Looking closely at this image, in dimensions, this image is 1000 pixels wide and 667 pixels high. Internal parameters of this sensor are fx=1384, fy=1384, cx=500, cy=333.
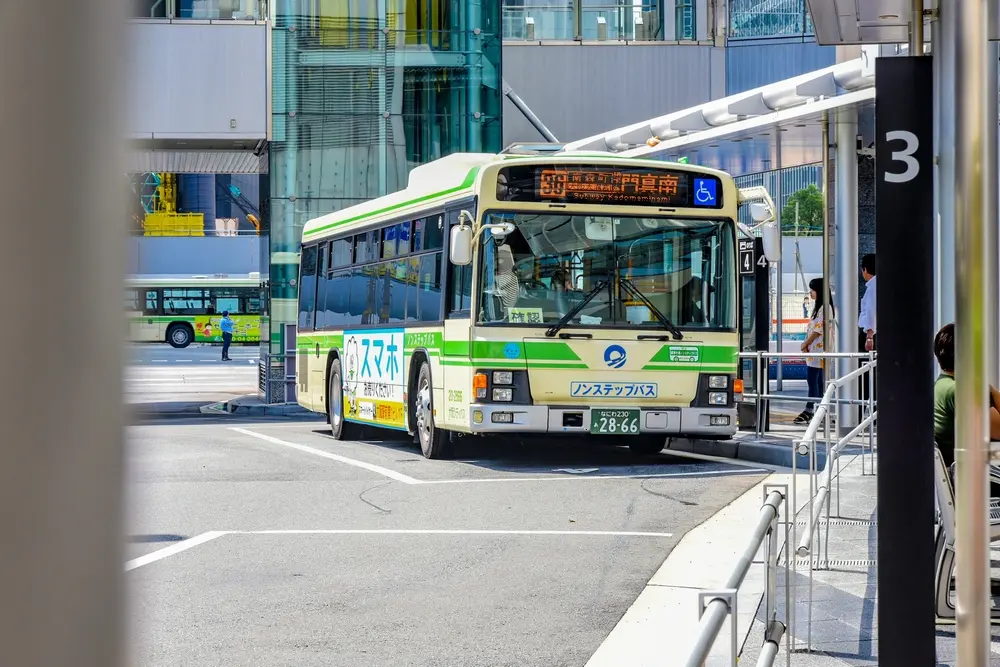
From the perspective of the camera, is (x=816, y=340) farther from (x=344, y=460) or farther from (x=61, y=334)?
(x=61, y=334)

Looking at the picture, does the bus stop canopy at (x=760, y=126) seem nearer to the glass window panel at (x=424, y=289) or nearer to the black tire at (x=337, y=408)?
the glass window panel at (x=424, y=289)

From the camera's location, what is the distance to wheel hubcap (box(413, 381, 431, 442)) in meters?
15.7

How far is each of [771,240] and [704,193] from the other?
1.09 meters

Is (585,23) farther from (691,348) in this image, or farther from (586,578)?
(586,578)

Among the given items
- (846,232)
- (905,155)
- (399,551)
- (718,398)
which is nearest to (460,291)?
(718,398)

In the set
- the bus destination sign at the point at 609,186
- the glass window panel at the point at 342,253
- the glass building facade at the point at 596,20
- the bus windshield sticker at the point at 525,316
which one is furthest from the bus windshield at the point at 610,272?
the glass building facade at the point at 596,20

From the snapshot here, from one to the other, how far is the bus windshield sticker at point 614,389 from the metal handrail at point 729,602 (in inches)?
359

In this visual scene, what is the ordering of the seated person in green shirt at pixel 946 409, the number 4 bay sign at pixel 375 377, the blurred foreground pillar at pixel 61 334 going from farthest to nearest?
the number 4 bay sign at pixel 375 377 < the seated person in green shirt at pixel 946 409 < the blurred foreground pillar at pixel 61 334

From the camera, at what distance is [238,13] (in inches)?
1099

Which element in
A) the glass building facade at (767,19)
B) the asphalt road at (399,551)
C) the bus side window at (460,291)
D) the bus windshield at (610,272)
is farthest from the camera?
the glass building facade at (767,19)

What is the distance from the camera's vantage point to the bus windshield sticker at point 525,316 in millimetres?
14312

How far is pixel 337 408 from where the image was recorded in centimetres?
1922

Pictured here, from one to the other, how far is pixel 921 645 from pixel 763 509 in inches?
38.5

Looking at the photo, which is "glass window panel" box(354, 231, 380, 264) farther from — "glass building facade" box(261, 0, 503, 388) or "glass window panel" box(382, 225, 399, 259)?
"glass building facade" box(261, 0, 503, 388)
